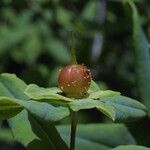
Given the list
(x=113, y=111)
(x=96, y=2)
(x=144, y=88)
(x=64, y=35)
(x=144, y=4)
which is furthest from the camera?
(x=64, y=35)

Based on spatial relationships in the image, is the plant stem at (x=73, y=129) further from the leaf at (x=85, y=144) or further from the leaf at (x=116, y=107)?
the leaf at (x=85, y=144)

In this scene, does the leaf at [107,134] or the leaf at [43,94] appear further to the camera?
the leaf at [107,134]

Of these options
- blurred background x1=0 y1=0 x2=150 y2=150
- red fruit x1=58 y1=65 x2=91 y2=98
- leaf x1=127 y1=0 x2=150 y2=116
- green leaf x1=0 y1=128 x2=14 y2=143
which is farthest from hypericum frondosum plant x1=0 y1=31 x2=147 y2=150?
green leaf x1=0 y1=128 x2=14 y2=143

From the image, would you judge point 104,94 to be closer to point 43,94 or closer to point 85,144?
point 43,94

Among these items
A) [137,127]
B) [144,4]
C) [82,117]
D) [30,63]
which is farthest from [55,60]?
[137,127]

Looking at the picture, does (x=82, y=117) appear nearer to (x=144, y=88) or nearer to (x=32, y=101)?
(x=144, y=88)

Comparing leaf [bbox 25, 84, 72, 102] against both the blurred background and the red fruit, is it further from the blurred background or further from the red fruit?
the blurred background

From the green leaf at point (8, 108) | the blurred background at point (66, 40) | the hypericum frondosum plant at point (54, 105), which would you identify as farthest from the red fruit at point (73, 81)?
the blurred background at point (66, 40)
